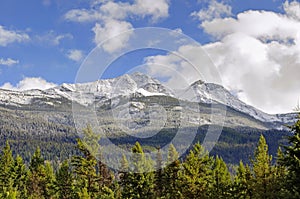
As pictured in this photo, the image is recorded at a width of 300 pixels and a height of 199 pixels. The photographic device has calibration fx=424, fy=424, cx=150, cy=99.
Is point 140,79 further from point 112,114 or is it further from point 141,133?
point 141,133

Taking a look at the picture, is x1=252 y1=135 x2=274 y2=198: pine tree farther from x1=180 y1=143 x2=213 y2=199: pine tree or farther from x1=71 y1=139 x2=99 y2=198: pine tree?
x1=71 y1=139 x2=99 y2=198: pine tree

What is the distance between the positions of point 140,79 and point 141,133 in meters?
5.06

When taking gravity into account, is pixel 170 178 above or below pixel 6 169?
below

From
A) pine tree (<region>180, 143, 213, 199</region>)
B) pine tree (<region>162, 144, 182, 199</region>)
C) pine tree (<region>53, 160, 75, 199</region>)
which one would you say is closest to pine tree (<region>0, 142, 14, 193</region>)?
pine tree (<region>53, 160, 75, 199</region>)

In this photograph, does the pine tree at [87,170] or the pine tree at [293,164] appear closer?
the pine tree at [293,164]

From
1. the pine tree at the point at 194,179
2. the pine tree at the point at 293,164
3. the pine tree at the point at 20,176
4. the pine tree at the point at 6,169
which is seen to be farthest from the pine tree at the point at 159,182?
the pine tree at the point at 20,176

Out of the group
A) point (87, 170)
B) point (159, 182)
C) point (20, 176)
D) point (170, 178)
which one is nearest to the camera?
point (170, 178)

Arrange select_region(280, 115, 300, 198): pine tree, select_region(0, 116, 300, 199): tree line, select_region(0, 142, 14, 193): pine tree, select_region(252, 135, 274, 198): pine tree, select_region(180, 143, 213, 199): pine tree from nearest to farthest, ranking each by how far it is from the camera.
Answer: select_region(280, 115, 300, 198): pine tree → select_region(252, 135, 274, 198): pine tree → select_region(0, 116, 300, 199): tree line → select_region(180, 143, 213, 199): pine tree → select_region(0, 142, 14, 193): pine tree

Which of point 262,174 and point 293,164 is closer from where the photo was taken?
point 293,164

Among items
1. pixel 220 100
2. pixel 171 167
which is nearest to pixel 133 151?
pixel 171 167

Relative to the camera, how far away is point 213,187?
49438 millimetres

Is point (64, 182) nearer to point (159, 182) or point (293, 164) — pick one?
point (159, 182)

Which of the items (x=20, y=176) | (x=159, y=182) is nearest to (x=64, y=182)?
(x=20, y=176)

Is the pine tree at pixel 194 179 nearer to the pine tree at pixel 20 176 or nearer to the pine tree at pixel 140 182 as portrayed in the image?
the pine tree at pixel 140 182
